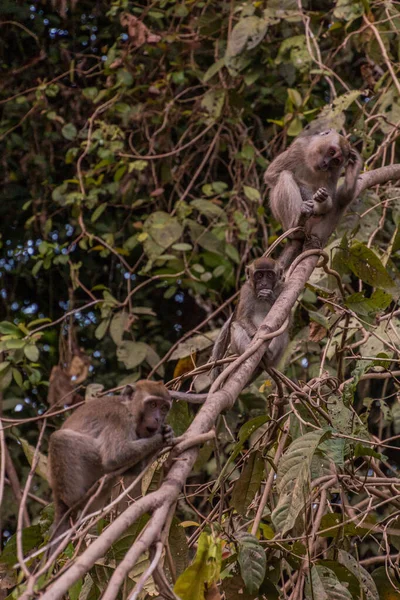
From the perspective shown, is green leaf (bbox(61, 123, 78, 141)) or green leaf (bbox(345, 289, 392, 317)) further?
green leaf (bbox(61, 123, 78, 141))

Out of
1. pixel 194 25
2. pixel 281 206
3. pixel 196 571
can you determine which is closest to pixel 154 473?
pixel 196 571

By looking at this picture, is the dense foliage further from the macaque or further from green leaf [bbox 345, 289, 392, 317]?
green leaf [bbox 345, 289, 392, 317]

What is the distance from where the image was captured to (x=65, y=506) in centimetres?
368

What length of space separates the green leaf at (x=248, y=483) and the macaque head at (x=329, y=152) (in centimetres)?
230

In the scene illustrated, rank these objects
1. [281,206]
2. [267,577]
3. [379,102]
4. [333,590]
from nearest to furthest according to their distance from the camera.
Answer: [333,590], [267,577], [281,206], [379,102]

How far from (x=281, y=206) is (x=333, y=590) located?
9.65 feet

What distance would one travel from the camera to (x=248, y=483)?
4.13m

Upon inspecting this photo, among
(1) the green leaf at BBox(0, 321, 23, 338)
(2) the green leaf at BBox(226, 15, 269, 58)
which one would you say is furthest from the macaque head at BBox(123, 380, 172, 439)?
(2) the green leaf at BBox(226, 15, 269, 58)

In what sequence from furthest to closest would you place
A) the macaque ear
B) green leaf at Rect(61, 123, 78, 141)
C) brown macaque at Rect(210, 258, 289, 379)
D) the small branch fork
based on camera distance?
green leaf at Rect(61, 123, 78, 141), brown macaque at Rect(210, 258, 289, 379), the macaque ear, the small branch fork

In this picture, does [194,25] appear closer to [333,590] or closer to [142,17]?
[142,17]

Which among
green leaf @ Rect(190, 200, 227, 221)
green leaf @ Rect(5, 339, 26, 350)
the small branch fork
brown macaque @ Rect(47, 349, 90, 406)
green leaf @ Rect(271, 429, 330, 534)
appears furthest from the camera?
green leaf @ Rect(190, 200, 227, 221)

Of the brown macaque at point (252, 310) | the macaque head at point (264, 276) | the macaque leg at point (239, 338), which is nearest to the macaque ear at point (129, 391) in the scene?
the brown macaque at point (252, 310)

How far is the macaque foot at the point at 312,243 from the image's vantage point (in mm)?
5310

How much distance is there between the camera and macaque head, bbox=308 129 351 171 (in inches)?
222
